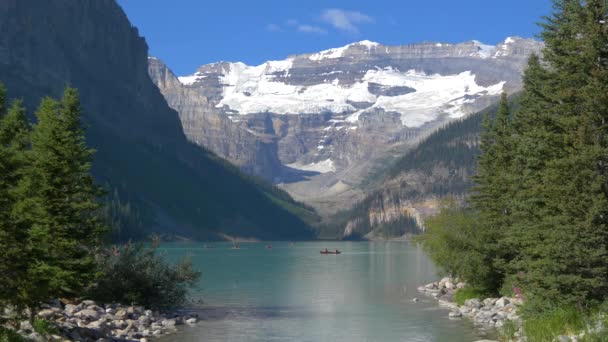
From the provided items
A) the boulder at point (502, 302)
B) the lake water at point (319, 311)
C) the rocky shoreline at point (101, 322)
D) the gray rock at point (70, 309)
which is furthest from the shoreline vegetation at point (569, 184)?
the gray rock at point (70, 309)

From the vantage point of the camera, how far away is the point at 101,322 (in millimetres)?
50375

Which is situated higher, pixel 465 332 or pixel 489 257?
pixel 489 257

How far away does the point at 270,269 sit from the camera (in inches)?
6038

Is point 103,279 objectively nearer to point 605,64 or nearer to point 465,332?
point 465,332

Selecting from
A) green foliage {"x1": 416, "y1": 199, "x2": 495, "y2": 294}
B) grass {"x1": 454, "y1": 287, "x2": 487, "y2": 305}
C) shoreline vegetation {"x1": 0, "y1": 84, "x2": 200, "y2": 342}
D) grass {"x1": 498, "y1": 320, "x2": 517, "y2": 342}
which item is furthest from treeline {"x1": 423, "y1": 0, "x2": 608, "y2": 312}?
grass {"x1": 454, "y1": 287, "x2": 487, "y2": 305}

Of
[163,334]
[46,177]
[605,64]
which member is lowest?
[163,334]

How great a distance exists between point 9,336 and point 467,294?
2087 inches

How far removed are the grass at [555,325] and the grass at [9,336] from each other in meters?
24.3

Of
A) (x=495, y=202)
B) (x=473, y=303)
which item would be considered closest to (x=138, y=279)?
(x=473, y=303)

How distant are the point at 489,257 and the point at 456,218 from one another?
7.15m

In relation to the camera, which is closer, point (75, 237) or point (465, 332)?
point (75, 237)

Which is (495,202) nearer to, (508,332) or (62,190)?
(508,332)

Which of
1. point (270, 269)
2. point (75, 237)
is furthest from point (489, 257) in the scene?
point (270, 269)

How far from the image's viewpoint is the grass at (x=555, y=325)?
39.5 m
